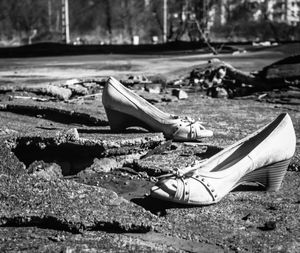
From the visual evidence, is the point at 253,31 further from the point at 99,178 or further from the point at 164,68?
the point at 99,178

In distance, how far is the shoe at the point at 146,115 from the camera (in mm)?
3395

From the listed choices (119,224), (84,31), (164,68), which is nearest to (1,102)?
(119,224)

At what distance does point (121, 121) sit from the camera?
351 centimetres

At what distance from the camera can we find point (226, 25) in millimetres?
28562

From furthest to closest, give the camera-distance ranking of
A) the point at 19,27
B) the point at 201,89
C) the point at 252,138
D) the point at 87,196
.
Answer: the point at 19,27
the point at 201,89
the point at 252,138
the point at 87,196

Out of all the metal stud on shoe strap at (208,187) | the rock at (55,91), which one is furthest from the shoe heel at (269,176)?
the rock at (55,91)

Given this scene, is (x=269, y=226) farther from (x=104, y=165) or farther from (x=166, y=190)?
(x=104, y=165)

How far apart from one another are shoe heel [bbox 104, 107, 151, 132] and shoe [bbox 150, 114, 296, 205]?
99 centimetres

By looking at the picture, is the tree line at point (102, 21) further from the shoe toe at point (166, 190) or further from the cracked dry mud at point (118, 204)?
the shoe toe at point (166, 190)

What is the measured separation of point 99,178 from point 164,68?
6.67m

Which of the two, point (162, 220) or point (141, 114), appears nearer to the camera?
point (162, 220)

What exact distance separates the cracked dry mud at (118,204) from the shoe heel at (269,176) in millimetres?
49

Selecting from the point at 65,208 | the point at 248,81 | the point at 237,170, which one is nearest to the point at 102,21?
the point at 248,81

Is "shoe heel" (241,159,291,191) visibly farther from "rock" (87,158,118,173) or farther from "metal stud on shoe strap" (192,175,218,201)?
"rock" (87,158,118,173)
